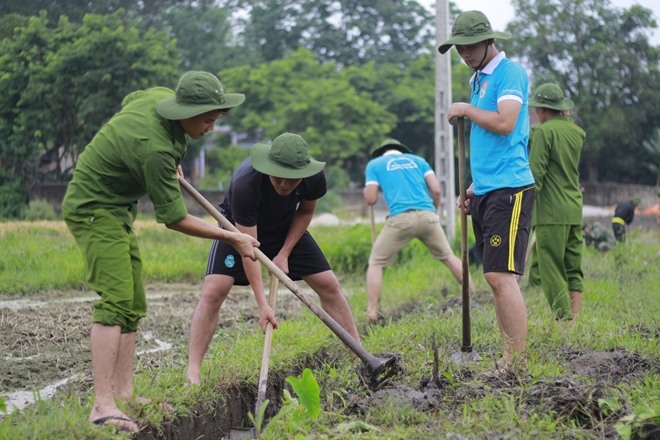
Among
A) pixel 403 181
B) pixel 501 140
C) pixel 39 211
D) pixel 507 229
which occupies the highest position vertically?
pixel 501 140

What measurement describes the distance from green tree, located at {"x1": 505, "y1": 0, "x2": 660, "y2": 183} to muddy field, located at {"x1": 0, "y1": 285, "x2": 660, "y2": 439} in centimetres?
2722

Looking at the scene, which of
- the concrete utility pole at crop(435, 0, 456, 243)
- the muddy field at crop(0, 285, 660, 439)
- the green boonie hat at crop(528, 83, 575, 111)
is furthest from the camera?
the concrete utility pole at crop(435, 0, 456, 243)

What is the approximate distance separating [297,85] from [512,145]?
24.2 meters

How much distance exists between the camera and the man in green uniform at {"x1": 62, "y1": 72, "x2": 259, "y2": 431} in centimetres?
349

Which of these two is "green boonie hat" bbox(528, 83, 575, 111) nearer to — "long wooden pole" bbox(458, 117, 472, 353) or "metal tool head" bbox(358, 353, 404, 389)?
"long wooden pole" bbox(458, 117, 472, 353)

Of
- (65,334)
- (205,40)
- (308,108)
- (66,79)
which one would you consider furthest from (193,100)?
(205,40)

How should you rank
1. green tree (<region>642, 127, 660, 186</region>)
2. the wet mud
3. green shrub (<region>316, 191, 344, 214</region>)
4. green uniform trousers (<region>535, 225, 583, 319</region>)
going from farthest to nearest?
green tree (<region>642, 127, 660, 186</region>) < green shrub (<region>316, 191, 344, 214</region>) < green uniform trousers (<region>535, 225, 583, 319</region>) < the wet mud

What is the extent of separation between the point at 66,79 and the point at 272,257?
10.0m

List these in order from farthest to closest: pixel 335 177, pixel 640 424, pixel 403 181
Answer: pixel 335 177, pixel 403 181, pixel 640 424

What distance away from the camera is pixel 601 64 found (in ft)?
103

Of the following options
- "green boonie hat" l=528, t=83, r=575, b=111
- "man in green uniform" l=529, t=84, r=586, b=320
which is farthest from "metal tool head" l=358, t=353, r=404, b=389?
→ "green boonie hat" l=528, t=83, r=575, b=111

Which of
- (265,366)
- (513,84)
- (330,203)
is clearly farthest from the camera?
(330,203)

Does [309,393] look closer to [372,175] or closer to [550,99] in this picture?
[550,99]

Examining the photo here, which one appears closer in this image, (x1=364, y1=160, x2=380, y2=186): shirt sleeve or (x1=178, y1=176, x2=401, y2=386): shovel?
(x1=178, y1=176, x2=401, y2=386): shovel
